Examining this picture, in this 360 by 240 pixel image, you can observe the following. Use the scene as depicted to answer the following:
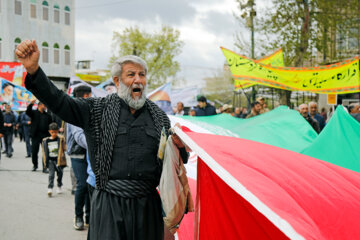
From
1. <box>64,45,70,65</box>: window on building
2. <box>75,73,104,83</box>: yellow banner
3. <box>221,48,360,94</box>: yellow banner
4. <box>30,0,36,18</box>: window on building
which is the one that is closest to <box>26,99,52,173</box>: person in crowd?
<box>221,48,360,94</box>: yellow banner

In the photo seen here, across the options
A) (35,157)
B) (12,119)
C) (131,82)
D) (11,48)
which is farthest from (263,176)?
(11,48)

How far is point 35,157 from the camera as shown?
38.4 ft

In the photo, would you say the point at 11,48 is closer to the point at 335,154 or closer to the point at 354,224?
the point at 335,154

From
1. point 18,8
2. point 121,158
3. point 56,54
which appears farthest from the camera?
point 56,54

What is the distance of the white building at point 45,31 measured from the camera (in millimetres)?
Answer: 34719

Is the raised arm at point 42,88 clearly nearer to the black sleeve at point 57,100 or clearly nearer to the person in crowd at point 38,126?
the black sleeve at point 57,100

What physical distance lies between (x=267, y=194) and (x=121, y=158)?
1120 mm

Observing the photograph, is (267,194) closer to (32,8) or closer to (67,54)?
(32,8)

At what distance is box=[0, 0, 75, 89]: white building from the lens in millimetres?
34719

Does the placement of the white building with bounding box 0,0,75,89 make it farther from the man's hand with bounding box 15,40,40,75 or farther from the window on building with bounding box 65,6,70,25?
the man's hand with bounding box 15,40,40,75

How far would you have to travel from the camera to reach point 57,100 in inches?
105

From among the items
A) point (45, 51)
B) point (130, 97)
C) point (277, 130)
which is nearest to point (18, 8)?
point (45, 51)

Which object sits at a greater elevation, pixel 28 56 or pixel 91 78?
pixel 91 78

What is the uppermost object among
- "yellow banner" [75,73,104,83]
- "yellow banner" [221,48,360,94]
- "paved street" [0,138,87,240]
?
"yellow banner" [75,73,104,83]
